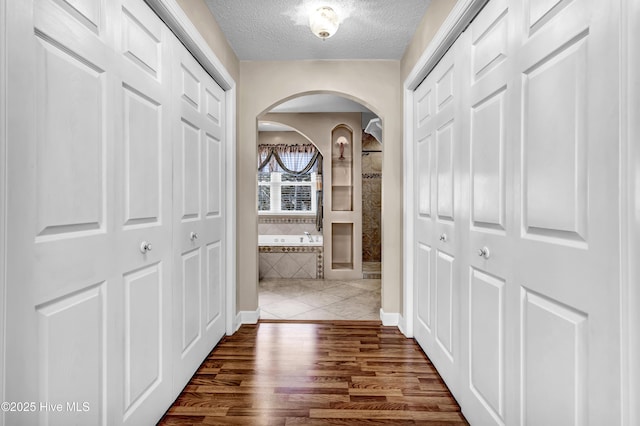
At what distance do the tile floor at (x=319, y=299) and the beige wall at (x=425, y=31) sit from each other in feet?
7.52

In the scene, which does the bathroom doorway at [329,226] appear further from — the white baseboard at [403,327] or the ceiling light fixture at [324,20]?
the ceiling light fixture at [324,20]

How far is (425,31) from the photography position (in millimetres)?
2377

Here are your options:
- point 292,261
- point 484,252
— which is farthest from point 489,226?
point 292,261

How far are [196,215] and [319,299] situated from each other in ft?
7.31

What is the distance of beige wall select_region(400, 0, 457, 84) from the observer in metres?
2.04

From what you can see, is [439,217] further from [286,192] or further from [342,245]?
[286,192]

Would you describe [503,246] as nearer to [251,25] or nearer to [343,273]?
[251,25]

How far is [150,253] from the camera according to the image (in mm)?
1604

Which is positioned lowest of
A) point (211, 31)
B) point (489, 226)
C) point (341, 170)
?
point (489, 226)

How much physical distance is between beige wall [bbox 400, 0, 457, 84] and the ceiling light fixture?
612 mm

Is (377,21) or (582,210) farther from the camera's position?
(377,21)

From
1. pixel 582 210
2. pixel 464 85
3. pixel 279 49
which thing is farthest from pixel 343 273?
pixel 582 210

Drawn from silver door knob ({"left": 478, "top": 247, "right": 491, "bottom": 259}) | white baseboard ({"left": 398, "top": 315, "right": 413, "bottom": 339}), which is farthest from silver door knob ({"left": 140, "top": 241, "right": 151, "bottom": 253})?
white baseboard ({"left": 398, "top": 315, "right": 413, "bottom": 339})

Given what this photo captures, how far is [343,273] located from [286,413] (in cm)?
341
